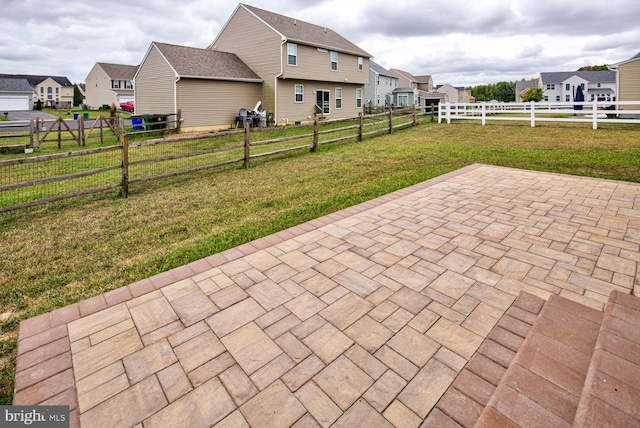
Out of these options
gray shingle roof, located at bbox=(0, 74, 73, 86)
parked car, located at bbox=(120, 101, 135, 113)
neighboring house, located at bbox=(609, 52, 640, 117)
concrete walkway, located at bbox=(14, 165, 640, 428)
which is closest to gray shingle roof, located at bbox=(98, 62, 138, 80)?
parked car, located at bbox=(120, 101, 135, 113)

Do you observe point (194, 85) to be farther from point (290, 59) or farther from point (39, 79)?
point (39, 79)

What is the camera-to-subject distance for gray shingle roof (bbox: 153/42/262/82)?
1767 centimetres

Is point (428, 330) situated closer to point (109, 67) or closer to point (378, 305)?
point (378, 305)

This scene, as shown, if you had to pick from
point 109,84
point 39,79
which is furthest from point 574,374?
point 39,79

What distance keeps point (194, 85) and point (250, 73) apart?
12.6ft

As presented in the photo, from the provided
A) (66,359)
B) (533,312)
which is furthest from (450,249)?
(66,359)

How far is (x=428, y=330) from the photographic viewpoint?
2.48 metres

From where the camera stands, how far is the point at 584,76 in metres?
55.4

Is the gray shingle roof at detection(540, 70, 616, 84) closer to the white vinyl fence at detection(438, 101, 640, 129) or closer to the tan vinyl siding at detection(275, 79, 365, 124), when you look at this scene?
the white vinyl fence at detection(438, 101, 640, 129)

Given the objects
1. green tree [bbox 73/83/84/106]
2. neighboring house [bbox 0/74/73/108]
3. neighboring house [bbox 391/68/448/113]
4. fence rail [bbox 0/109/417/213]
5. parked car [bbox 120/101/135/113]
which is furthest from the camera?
neighboring house [bbox 0/74/73/108]

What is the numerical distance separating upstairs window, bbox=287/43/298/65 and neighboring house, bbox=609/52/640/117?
17763mm

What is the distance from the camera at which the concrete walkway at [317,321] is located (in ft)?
6.31

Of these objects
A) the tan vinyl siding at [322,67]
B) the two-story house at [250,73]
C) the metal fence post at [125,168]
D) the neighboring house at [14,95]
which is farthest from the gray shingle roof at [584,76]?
the neighboring house at [14,95]

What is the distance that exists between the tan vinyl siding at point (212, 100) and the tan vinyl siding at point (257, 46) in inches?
36.2
